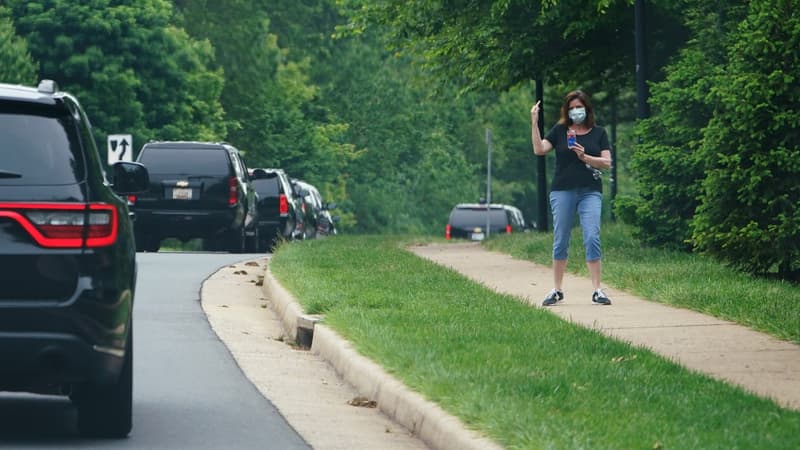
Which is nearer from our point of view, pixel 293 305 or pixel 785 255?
pixel 293 305

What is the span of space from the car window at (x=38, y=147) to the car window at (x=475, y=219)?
40.5 m

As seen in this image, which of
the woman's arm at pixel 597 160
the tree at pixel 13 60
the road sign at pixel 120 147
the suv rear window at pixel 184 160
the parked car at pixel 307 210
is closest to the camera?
the woman's arm at pixel 597 160

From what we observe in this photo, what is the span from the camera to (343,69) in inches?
3167

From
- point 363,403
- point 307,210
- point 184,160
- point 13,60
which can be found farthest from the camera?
point 13,60

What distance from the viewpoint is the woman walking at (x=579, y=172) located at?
590 inches

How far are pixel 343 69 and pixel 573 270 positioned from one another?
2419 inches

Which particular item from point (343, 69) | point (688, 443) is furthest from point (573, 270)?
point (343, 69)

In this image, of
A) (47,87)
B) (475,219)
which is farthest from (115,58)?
(47,87)

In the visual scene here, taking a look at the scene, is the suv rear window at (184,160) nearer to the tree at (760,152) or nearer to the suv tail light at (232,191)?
the suv tail light at (232,191)

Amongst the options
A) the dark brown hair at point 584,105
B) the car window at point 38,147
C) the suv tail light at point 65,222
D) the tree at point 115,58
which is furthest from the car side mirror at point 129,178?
the tree at point 115,58

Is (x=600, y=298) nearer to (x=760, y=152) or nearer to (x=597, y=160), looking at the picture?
(x=597, y=160)

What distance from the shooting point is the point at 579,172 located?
15008 mm

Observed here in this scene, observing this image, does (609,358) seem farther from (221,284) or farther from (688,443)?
(221,284)

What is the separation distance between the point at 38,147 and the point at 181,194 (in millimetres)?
21455
